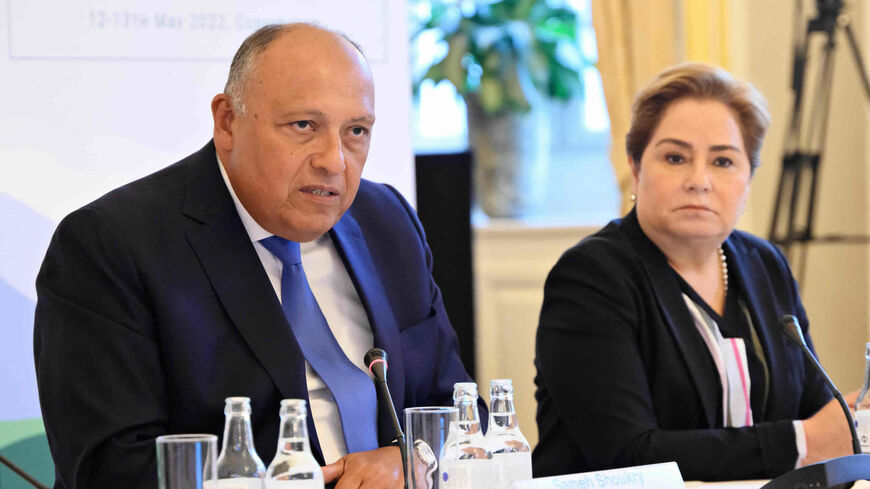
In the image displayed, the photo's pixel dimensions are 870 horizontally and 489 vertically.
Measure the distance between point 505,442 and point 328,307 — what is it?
0.72 meters

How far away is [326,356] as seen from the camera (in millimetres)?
1871

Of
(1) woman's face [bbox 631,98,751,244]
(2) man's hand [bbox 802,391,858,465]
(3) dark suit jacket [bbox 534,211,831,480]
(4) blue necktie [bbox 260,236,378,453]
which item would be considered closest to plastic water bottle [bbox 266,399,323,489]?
(4) blue necktie [bbox 260,236,378,453]

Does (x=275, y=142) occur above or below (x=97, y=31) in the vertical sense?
below

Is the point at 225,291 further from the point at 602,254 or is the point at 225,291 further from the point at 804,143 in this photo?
the point at 804,143

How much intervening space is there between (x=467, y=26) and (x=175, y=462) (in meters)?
3.37

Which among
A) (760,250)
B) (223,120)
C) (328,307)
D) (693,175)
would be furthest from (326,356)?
(760,250)

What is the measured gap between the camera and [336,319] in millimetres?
1969

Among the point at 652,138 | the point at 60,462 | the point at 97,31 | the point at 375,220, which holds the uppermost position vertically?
the point at 97,31

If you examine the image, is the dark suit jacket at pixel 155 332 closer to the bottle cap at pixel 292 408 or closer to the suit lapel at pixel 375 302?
the suit lapel at pixel 375 302

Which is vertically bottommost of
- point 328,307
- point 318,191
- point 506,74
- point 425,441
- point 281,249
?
point 425,441

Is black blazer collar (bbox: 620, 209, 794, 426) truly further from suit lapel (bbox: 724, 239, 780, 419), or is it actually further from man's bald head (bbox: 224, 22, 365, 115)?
man's bald head (bbox: 224, 22, 365, 115)

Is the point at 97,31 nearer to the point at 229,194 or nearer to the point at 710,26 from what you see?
the point at 229,194

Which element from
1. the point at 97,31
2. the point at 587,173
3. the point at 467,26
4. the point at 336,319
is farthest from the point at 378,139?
the point at 587,173

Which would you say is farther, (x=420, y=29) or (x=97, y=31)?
(x=420, y=29)
